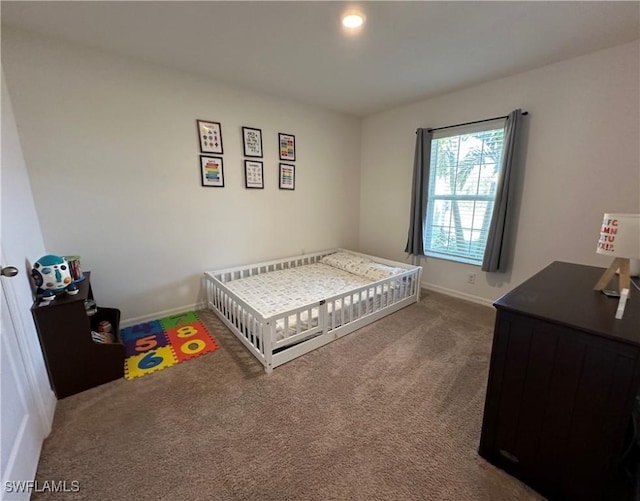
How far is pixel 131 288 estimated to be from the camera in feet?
8.13

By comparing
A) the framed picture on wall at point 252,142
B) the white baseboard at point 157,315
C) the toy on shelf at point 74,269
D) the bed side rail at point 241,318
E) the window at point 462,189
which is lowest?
the white baseboard at point 157,315

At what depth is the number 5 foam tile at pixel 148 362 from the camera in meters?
1.90

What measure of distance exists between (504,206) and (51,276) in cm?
362

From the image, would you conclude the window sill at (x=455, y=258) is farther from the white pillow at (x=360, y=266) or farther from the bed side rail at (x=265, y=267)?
the bed side rail at (x=265, y=267)

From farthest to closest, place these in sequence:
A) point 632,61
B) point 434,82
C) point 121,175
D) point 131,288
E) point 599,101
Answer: point 434,82 → point 131,288 → point 121,175 → point 599,101 → point 632,61

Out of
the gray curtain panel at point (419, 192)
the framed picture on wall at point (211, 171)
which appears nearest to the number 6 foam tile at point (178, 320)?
the framed picture on wall at point (211, 171)

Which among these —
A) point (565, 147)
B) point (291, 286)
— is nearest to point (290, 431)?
point (291, 286)

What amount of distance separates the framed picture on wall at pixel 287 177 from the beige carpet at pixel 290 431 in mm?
1958

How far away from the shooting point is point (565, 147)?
236 cm

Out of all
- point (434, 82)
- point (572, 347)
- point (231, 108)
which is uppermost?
point (434, 82)

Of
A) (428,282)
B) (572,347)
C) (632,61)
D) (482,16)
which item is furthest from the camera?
(428,282)

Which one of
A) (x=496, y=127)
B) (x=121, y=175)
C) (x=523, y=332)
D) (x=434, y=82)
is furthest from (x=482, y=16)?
(x=121, y=175)

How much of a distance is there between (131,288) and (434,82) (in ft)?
11.5

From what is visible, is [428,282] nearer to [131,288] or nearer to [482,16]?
[482,16]
